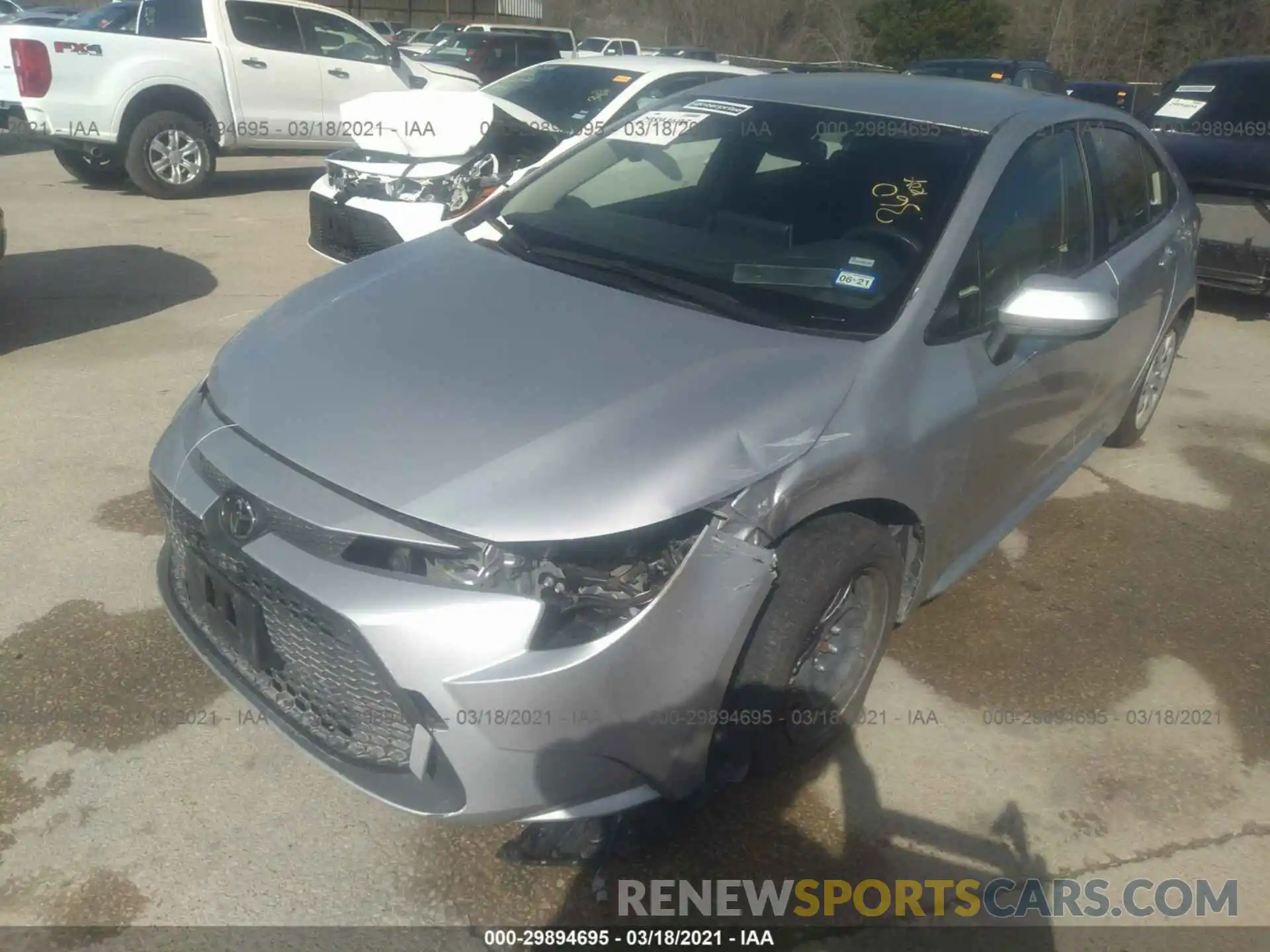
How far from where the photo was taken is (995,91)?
3.58m

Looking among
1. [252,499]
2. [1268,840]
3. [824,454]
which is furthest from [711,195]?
[1268,840]

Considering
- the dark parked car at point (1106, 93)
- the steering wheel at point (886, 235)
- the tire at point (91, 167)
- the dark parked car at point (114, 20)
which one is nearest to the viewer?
the steering wheel at point (886, 235)

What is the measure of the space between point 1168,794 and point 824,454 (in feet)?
4.86

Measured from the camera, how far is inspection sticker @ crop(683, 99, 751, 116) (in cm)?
357

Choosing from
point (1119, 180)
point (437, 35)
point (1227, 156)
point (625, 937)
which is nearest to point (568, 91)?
point (1119, 180)

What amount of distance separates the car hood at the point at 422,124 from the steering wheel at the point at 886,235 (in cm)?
357

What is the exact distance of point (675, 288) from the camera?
9.32 feet

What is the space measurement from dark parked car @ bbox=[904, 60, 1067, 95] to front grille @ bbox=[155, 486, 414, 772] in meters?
14.6

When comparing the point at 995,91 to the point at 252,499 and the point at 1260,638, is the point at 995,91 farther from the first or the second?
the point at 252,499

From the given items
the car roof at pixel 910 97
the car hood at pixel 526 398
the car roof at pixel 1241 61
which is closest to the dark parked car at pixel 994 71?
the car roof at pixel 1241 61

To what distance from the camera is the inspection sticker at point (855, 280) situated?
277cm

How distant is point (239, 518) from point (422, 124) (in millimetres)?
4381

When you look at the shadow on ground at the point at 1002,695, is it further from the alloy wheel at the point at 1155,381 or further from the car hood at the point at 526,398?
the car hood at the point at 526,398

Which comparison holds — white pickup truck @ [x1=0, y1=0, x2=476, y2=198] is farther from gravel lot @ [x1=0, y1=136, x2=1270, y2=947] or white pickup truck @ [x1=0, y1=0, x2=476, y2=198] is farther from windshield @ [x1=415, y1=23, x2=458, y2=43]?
windshield @ [x1=415, y1=23, x2=458, y2=43]
